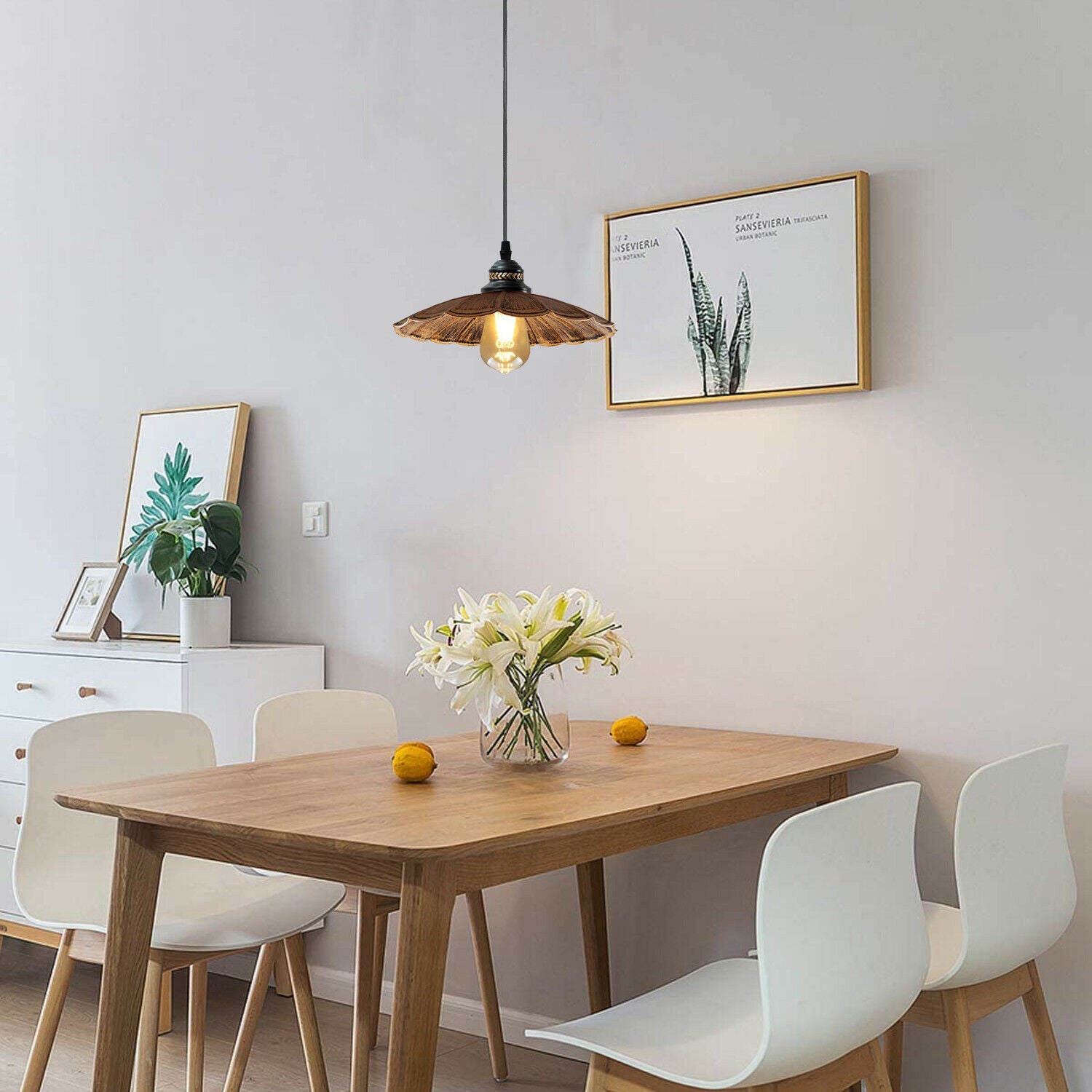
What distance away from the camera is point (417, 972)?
1731 mm

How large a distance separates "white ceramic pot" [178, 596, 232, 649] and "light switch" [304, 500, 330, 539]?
30cm

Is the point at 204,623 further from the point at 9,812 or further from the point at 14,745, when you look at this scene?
the point at 9,812

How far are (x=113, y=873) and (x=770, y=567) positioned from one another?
1.50 metres

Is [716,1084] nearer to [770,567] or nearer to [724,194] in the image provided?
[770,567]

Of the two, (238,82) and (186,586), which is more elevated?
(238,82)

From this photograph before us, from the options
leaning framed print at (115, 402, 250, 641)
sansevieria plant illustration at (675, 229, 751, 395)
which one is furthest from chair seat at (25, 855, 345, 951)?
sansevieria plant illustration at (675, 229, 751, 395)

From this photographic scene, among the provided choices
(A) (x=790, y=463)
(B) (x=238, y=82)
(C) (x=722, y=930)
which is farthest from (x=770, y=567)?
(B) (x=238, y=82)

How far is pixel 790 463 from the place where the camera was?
2928 mm

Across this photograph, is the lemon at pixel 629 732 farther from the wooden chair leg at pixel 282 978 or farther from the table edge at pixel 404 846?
the wooden chair leg at pixel 282 978

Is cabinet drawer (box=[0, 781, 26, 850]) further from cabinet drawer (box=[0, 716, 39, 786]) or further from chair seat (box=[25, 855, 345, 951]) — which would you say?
chair seat (box=[25, 855, 345, 951])

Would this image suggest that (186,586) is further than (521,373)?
Yes

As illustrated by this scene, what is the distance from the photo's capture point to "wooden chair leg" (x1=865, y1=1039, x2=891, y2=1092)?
1891 millimetres

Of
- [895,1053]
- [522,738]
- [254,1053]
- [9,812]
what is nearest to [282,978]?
[254,1053]

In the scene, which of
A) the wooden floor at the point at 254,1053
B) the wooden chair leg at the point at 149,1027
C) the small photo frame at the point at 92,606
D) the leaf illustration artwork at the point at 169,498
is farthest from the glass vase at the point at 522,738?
the small photo frame at the point at 92,606
